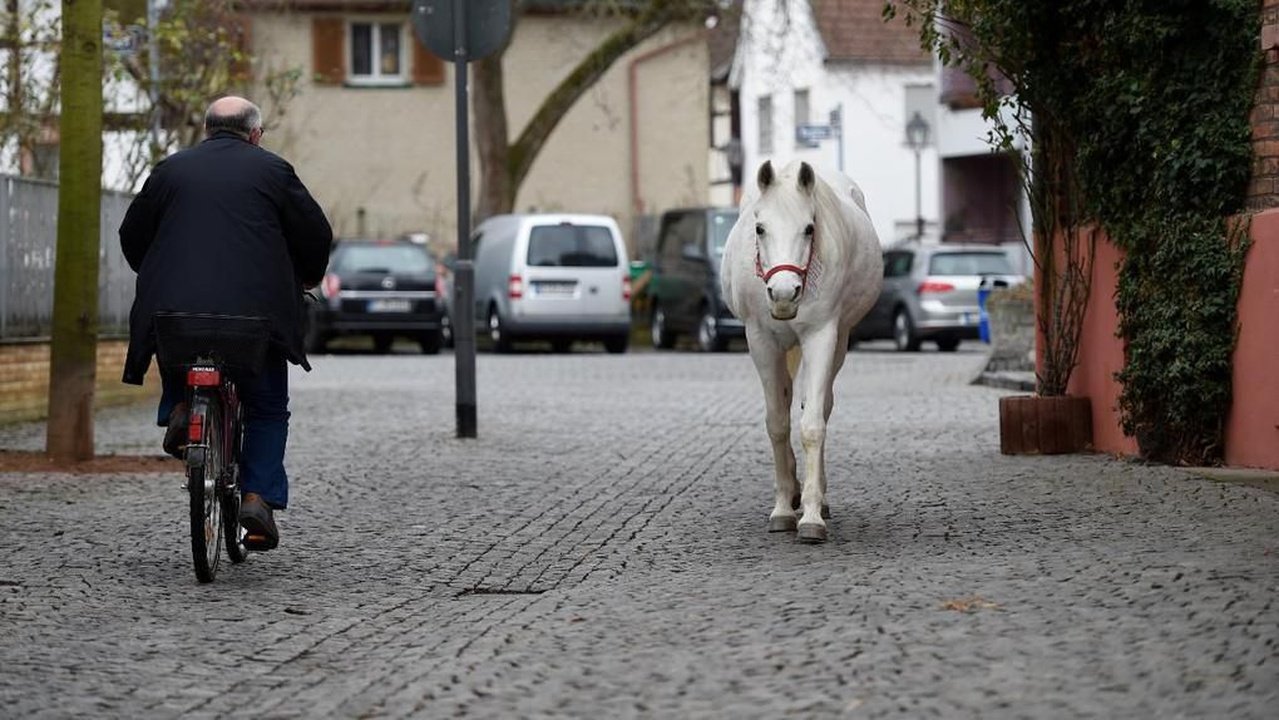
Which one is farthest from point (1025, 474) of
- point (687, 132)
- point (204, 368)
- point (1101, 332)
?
point (687, 132)

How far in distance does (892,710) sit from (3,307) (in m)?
12.8

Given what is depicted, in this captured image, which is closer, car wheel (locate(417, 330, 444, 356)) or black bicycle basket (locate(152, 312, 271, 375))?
black bicycle basket (locate(152, 312, 271, 375))

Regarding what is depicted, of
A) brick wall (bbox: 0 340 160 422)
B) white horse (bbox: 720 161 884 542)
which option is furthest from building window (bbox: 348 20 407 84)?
white horse (bbox: 720 161 884 542)

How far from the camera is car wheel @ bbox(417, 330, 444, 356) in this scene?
3399cm

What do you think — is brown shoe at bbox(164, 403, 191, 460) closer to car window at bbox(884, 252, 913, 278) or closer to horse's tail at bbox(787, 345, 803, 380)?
horse's tail at bbox(787, 345, 803, 380)

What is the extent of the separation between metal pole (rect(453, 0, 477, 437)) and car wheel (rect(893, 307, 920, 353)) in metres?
17.3

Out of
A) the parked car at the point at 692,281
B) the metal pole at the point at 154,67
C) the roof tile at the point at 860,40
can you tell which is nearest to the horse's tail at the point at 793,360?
the metal pole at the point at 154,67

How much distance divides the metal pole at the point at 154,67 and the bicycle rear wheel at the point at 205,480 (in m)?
12.9

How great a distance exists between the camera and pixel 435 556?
9891 mm

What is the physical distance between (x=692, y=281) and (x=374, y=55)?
653 inches

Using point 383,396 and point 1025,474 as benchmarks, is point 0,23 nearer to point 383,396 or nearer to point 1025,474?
point 383,396

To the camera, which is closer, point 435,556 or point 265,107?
point 435,556

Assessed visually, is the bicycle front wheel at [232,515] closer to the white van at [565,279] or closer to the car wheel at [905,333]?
the white van at [565,279]

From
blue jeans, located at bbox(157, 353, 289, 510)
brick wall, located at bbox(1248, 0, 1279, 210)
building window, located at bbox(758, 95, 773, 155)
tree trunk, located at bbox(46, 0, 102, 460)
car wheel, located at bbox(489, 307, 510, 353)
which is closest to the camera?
blue jeans, located at bbox(157, 353, 289, 510)
